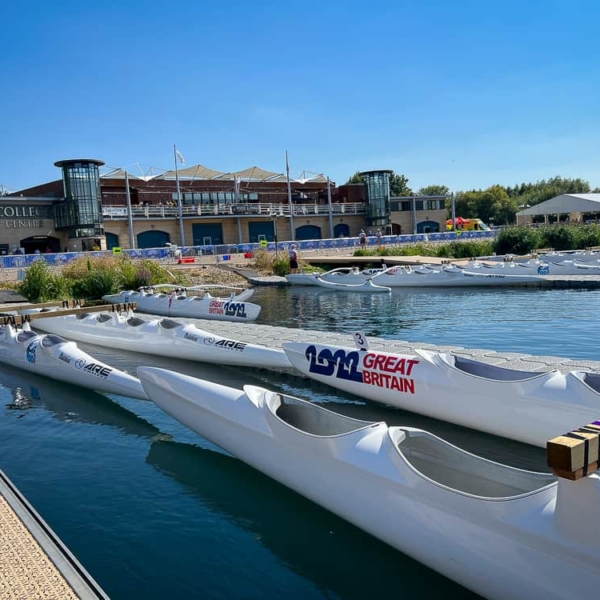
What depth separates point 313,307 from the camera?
24938 millimetres

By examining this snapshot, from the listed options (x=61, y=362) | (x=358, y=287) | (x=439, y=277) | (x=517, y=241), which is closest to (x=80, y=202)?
(x=358, y=287)

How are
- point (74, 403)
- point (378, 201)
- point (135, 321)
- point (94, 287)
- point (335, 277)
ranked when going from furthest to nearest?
point (378, 201), point (335, 277), point (94, 287), point (135, 321), point (74, 403)

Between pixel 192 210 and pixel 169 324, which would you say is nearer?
pixel 169 324

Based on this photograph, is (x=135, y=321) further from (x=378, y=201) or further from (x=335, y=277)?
(x=378, y=201)

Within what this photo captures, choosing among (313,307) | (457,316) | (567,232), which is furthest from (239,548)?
(567,232)

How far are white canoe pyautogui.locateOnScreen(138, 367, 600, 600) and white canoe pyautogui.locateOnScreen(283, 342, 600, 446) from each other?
109 inches

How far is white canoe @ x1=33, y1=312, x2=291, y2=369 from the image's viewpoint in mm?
13688

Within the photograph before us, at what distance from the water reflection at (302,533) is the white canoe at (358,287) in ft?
68.3

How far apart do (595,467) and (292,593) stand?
3110 mm

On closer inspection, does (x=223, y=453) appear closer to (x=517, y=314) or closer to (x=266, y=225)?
(x=517, y=314)

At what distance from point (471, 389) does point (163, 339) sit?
926 cm

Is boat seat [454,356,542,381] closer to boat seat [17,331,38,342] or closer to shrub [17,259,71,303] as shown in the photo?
boat seat [17,331,38,342]

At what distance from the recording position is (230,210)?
186 feet

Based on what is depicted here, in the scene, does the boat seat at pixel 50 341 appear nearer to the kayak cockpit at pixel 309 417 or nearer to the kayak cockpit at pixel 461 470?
the kayak cockpit at pixel 309 417
